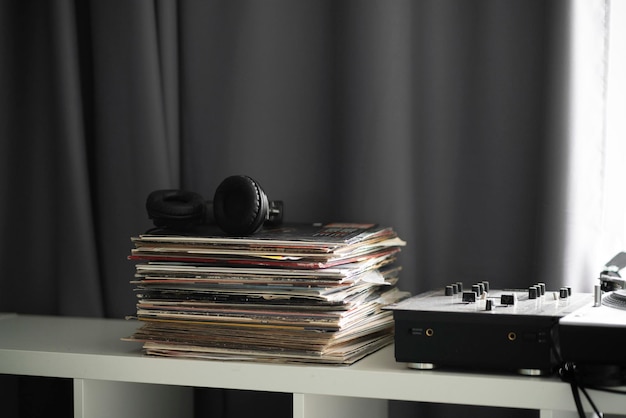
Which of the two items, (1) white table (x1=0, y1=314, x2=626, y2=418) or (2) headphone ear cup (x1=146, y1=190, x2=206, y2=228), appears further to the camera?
(2) headphone ear cup (x1=146, y1=190, x2=206, y2=228)

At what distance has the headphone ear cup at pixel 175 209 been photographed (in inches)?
50.3

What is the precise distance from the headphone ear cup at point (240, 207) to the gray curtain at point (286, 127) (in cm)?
33

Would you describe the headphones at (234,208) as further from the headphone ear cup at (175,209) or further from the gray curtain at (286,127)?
the gray curtain at (286,127)

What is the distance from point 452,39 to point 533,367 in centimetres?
69

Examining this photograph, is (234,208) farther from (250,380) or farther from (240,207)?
(250,380)

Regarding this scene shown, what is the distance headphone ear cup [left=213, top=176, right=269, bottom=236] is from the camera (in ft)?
3.85

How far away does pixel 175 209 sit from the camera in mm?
1276

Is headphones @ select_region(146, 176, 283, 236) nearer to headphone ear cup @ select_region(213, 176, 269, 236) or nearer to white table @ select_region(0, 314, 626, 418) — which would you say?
headphone ear cup @ select_region(213, 176, 269, 236)

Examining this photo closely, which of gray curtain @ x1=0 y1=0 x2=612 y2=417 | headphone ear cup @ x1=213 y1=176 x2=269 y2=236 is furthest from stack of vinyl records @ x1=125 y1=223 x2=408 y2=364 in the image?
gray curtain @ x1=0 y1=0 x2=612 y2=417

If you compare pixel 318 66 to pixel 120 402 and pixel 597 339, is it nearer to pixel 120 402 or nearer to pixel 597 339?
pixel 120 402

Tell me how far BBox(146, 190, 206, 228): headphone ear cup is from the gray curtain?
263 millimetres

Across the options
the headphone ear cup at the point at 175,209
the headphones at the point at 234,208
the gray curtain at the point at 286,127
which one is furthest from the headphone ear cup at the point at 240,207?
the gray curtain at the point at 286,127

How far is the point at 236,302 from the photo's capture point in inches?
45.6

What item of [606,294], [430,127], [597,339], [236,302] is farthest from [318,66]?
[597,339]
